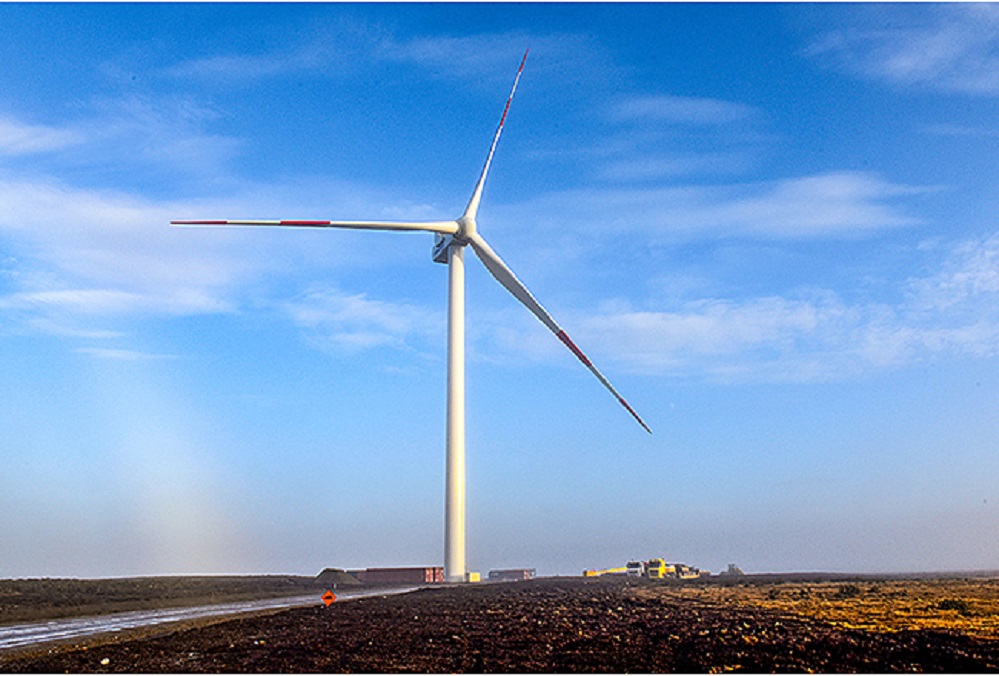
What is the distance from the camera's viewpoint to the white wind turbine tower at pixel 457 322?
78.6m

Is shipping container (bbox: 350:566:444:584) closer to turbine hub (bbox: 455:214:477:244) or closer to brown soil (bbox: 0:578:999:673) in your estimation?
turbine hub (bbox: 455:214:477:244)

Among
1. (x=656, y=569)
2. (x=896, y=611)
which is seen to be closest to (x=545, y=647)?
(x=896, y=611)

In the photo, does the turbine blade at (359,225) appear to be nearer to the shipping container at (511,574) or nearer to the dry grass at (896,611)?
the dry grass at (896,611)

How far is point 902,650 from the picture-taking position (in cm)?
2500

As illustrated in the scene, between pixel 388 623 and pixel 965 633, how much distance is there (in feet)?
74.7

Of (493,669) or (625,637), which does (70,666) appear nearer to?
(493,669)

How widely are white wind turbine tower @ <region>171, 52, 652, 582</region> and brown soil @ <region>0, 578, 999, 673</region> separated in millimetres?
40912

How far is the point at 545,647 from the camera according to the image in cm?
2750

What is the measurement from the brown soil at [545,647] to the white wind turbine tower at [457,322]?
4091cm

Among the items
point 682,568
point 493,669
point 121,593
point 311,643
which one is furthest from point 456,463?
point 682,568

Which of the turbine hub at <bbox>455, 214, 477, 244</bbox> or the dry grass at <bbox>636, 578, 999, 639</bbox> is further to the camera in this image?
the turbine hub at <bbox>455, 214, 477, 244</bbox>

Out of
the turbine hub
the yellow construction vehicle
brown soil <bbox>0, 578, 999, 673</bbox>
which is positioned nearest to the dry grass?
brown soil <bbox>0, 578, 999, 673</bbox>

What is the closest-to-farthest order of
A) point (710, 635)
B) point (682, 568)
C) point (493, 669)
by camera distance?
1. point (493, 669)
2. point (710, 635)
3. point (682, 568)

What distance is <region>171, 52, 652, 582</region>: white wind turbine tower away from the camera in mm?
78562
